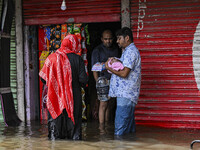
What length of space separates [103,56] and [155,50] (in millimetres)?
1061

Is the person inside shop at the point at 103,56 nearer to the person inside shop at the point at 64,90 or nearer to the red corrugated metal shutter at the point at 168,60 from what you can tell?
the red corrugated metal shutter at the point at 168,60

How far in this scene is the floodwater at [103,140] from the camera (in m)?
4.96

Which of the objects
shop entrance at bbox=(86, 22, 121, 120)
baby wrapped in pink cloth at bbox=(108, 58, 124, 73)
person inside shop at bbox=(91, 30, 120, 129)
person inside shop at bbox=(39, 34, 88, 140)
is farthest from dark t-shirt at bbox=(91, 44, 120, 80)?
person inside shop at bbox=(39, 34, 88, 140)

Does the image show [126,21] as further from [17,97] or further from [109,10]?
[17,97]

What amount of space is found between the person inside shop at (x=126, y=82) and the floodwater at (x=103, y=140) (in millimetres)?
309

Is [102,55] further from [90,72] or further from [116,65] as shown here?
[116,65]

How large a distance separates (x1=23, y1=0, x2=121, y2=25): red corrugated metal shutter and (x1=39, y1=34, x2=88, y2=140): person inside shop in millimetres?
1720

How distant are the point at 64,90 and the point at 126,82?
A: 0.98 meters

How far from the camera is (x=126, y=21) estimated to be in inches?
265

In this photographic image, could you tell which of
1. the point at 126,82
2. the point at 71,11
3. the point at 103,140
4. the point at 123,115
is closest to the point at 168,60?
the point at 126,82

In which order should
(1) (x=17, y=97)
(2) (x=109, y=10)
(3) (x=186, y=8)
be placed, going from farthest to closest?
(1) (x=17, y=97) < (2) (x=109, y=10) < (3) (x=186, y=8)

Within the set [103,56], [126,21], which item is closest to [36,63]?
[103,56]

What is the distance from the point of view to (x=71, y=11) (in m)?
7.13

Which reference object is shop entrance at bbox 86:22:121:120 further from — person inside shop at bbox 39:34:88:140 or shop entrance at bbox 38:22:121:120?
person inside shop at bbox 39:34:88:140
